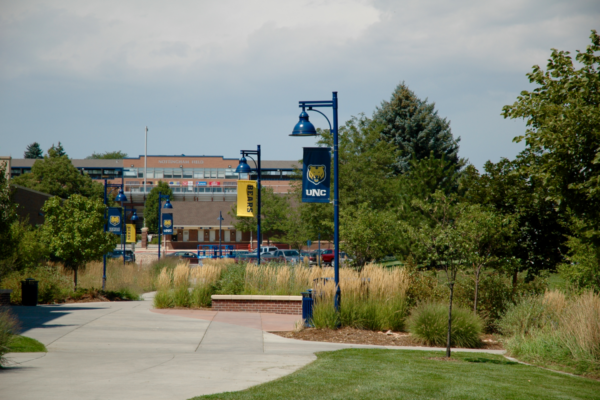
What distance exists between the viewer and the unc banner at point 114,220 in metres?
26.4

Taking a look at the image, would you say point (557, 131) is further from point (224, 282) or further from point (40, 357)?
point (224, 282)

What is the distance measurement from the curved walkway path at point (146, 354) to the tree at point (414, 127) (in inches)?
1325

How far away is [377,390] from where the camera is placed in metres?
6.91

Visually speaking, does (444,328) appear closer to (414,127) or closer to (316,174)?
(316,174)

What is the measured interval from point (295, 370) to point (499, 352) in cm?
524

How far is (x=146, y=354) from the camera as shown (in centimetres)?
952

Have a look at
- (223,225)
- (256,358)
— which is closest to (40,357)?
(256,358)

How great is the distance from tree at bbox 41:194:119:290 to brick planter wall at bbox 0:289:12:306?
12.5 feet

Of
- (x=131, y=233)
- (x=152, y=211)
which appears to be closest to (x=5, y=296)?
(x=131, y=233)

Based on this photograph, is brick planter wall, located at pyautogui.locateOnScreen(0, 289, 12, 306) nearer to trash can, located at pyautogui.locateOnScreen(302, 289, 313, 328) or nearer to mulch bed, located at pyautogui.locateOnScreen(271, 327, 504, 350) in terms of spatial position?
mulch bed, located at pyautogui.locateOnScreen(271, 327, 504, 350)

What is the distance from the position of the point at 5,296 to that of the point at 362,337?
11564mm

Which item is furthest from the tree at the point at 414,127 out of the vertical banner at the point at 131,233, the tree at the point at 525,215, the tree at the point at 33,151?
the tree at the point at 33,151

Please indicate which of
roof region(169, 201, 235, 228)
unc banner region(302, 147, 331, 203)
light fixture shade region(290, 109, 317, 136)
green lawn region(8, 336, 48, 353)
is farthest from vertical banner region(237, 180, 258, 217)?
roof region(169, 201, 235, 228)

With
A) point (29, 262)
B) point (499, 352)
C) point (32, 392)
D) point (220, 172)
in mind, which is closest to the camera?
point (32, 392)
